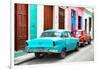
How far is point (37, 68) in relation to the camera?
157 cm

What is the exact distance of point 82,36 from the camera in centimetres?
175

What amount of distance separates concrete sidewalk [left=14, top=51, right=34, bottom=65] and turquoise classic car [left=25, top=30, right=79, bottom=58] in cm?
4

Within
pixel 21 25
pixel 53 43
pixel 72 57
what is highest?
pixel 21 25

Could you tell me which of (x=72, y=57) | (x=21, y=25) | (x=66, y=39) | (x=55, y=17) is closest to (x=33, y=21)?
(x=21, y=25)

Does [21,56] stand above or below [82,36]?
below

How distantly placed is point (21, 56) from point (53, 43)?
0.27 metres

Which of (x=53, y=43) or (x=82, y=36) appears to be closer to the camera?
(x=53, y=43)

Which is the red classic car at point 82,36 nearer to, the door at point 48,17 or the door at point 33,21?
the door at point 48,17

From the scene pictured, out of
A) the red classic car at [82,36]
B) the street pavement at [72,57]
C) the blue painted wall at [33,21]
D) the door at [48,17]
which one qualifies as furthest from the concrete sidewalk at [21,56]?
the red classic car at [82,36]

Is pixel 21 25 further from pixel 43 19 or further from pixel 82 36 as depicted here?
pixel 82 36

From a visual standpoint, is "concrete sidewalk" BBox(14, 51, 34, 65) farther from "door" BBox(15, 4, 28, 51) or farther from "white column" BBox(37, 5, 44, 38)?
"white column" BBox(37, 5, 44, 38)

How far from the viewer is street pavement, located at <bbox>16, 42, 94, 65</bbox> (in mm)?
1585
